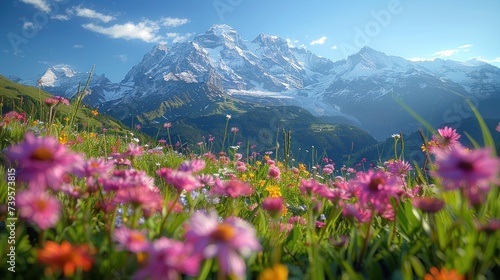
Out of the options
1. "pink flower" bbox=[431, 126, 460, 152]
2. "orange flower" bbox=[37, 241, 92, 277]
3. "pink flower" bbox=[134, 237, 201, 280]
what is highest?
"pink flower" bbox=[431, 126, 460, 152]

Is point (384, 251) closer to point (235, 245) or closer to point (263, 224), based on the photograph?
point (263, 224)

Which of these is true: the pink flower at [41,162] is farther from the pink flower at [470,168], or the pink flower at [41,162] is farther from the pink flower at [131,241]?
the pink flower at [470,168]

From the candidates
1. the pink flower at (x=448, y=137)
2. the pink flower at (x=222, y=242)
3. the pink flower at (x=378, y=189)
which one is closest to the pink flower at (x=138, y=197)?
the pink flower at (x=222, y=242)

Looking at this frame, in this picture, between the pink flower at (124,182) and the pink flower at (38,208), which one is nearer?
the pink flower at (38,208)

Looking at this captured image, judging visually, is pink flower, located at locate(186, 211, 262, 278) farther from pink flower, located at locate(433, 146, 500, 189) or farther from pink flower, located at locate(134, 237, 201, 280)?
pink flower, located at locate(433, 146, 500, 189)

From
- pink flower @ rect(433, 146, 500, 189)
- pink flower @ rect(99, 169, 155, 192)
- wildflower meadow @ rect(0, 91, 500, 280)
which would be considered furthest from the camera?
pink flower @ rect(99, 169, 155, 192)

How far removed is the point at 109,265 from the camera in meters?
1.56

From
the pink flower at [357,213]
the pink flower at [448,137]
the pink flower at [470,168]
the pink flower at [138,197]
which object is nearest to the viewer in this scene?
the pink flower at [470,168]

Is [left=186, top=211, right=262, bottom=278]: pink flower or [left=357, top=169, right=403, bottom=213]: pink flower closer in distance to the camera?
[left=186, top=211, right=262, bottom=278]: pink flower

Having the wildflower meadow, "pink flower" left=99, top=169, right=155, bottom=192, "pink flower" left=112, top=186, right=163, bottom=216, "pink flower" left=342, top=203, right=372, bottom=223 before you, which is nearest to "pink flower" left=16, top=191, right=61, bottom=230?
the wildflower meadow

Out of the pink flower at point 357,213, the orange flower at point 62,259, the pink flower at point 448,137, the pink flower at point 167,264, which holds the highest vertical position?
the pink flower at point 448,137

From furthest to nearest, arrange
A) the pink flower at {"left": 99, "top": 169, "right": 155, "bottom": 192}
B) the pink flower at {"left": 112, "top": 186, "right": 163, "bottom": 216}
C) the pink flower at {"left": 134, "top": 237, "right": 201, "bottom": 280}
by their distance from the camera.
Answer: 1. the pink flower at {"left": 99, "top": 169, "right": 155, "bottom": 192}
2. the pink flower at {"left": 112, "top": 186, "right": 163, "bottom": 216}
3. the pink flower at {"left": 134, "top": 237, "right": 201, "bottom": 280}

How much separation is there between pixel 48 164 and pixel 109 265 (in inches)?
26.1

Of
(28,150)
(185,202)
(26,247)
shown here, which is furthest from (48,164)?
(185,202)
